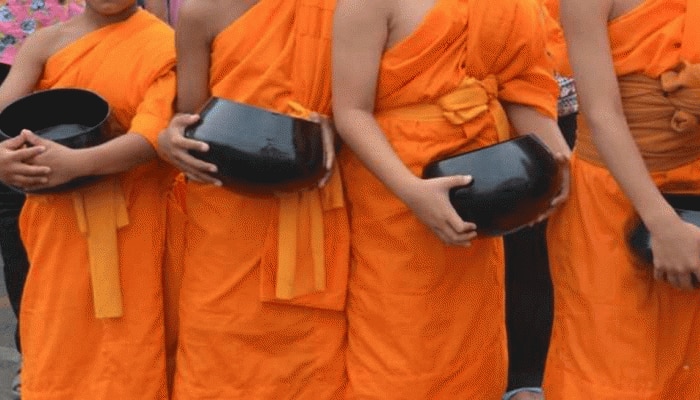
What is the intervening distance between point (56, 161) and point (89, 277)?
357 millimetres

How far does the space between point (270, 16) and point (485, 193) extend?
2.11ft

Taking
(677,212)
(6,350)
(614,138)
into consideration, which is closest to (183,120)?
(614,138)

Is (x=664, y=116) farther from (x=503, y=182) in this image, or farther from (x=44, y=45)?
(x=44, y=45)

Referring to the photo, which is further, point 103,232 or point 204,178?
point 103,232

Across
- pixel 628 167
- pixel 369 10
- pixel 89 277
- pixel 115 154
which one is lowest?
pixel 89 277

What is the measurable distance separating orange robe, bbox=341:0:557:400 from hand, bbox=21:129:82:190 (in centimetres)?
59

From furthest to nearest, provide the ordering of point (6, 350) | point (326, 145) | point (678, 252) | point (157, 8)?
point (6, 350)
point (157, 8)
point (326, 145)
point (678, 252)

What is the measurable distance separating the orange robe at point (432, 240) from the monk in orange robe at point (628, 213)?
225 millimetres

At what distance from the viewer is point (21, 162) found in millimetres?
2570

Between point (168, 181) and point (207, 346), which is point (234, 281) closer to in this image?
point (207, 346)

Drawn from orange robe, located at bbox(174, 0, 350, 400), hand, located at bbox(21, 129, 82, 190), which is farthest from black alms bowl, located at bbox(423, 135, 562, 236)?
hand, located at bbox(21, 129, 82, 190)

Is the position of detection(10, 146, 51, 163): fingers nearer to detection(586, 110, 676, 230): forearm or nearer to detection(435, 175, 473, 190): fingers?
detection(435, 175, 473, 190): fingers

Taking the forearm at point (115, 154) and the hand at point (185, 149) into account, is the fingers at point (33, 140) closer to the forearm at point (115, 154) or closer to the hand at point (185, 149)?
the forearm at point (115, 154)

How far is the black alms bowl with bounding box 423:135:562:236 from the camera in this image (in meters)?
2.30
